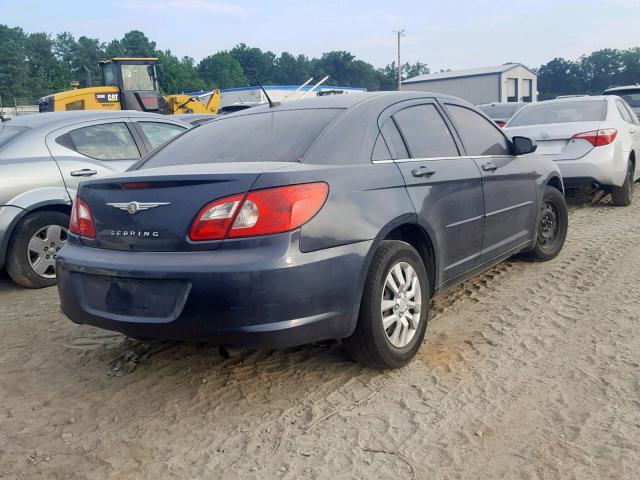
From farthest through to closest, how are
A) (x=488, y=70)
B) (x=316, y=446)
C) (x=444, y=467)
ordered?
1. (x=488, y=70)
2. (x=316, y=446)
3. (x=444, y=467)

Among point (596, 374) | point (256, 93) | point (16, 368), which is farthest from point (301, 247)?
point (256, 93)

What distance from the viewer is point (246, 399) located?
333 centimetres

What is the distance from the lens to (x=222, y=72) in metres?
104

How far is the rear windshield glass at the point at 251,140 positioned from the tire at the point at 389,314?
738mm

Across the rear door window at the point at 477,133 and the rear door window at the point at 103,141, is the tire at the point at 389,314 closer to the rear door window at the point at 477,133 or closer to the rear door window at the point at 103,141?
the rear door window at the point at 477,133

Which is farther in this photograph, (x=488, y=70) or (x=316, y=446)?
(x=488, y=70)

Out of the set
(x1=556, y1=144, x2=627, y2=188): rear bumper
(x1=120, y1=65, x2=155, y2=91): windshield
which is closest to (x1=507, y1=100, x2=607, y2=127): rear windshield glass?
(x1=556, y1=144, x2=627, y2=188): rear bumper

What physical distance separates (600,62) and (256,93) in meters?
97.8

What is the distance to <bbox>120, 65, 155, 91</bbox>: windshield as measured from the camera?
1934 centimetres

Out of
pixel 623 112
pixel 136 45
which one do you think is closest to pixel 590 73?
pixel 136 45

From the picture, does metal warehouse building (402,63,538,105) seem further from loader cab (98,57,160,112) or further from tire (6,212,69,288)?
tire (6,212,69,288)

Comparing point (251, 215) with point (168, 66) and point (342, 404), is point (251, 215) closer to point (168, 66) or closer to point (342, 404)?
point (342, 404)

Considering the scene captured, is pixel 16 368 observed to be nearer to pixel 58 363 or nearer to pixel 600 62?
pixel 58 363

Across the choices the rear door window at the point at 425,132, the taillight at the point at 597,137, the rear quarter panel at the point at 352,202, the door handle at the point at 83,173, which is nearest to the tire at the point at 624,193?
the taillight at the point at 597,137
